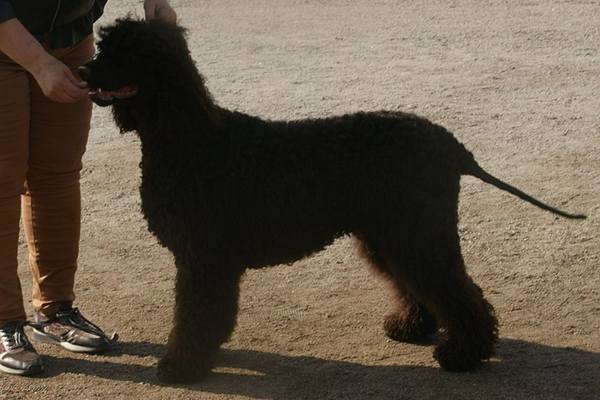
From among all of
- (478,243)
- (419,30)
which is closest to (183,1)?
(419,30)

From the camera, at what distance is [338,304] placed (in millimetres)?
5535

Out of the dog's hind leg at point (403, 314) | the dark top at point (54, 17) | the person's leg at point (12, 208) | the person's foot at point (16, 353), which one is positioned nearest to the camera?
the dark top at point (54, 17)

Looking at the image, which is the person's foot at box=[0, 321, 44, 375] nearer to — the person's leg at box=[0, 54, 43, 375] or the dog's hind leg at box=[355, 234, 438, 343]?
the person's leg at box=[0, 54, 43, 375]

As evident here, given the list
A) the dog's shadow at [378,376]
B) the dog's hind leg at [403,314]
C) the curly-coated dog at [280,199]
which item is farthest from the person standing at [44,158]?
the dog's hind leg at [403,314]

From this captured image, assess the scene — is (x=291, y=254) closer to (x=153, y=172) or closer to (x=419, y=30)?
(x=153, y=172)

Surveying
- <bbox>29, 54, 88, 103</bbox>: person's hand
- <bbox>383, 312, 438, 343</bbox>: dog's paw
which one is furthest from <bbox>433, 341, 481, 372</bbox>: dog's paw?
<bbox>29, 54, 88, 103</bbox>: person's hand

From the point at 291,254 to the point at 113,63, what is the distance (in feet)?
3.87

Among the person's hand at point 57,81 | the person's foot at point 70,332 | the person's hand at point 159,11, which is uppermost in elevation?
the person's hand at point 159,11

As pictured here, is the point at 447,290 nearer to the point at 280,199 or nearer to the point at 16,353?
the point at 280,199

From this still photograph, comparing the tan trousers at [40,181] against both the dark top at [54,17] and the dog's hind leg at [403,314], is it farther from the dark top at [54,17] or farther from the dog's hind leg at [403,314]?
the dog's hind leg at [403,314]

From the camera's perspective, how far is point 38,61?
4.27m

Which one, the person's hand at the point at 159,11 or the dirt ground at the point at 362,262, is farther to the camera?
the dirt ground at the point at 362,262

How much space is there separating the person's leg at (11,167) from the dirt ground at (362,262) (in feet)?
1.31

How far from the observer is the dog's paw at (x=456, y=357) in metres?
4.67
